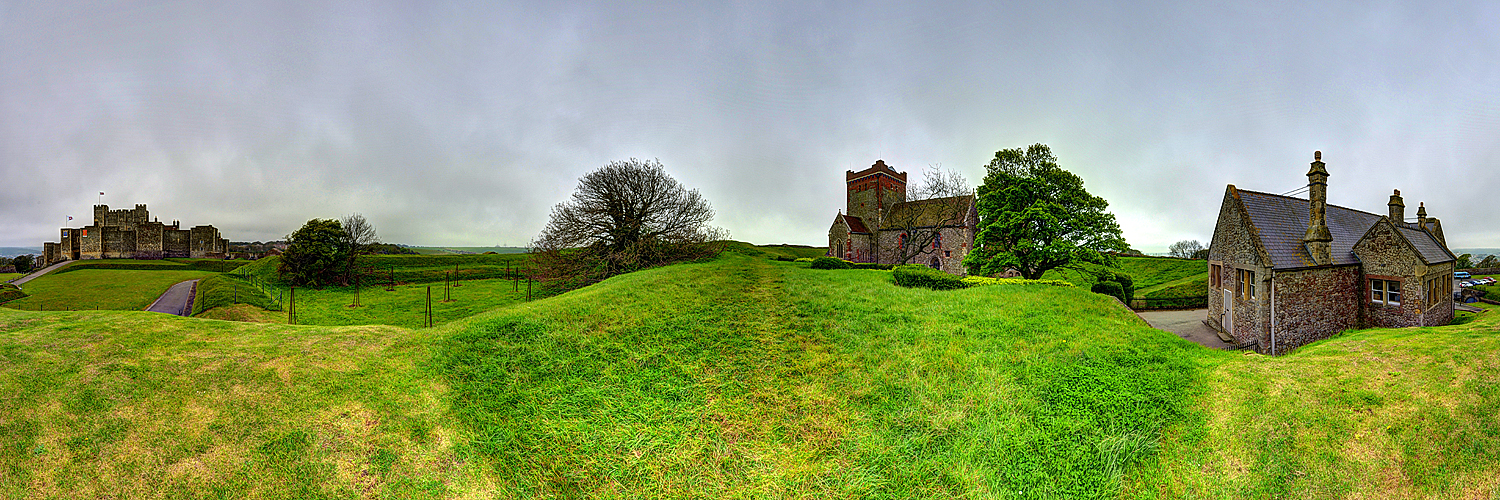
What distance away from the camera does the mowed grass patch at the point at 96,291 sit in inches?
429

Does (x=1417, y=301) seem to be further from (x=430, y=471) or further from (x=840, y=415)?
(x=430, y=471)

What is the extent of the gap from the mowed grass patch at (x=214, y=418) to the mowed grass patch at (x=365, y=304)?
681cm

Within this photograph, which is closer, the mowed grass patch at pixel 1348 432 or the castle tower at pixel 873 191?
the mowed grass patch at pixel 1348 432

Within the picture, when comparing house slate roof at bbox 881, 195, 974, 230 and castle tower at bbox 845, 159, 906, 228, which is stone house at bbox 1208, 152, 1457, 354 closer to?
house slate roof at bbox 881, 195, 974, 230

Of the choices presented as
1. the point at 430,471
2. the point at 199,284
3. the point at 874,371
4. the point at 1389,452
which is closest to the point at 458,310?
the point at 199,284

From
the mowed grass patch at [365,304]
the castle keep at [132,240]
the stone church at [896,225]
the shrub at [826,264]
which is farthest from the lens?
the castle keep at [132,240]

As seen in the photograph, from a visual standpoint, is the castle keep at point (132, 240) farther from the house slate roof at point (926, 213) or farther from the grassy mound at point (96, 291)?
the house slate roof at point (926, 213)

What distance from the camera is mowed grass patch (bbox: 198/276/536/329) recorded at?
48.5ft

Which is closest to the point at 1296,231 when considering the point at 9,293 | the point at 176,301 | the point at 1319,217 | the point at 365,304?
the point at 1319,217

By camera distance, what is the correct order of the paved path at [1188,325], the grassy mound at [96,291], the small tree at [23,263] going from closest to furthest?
1. the grassy mound at [96,291]
2. the paved path at [1188,325]
3. the small tree at [23,263]

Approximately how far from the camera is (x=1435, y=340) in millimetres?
7957

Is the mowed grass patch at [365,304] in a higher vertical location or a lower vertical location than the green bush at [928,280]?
lower

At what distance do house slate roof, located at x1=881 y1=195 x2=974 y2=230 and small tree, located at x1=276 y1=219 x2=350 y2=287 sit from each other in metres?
41.1

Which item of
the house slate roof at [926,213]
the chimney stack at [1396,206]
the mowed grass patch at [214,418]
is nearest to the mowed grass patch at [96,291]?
the mowed grass patch at [214,418]
